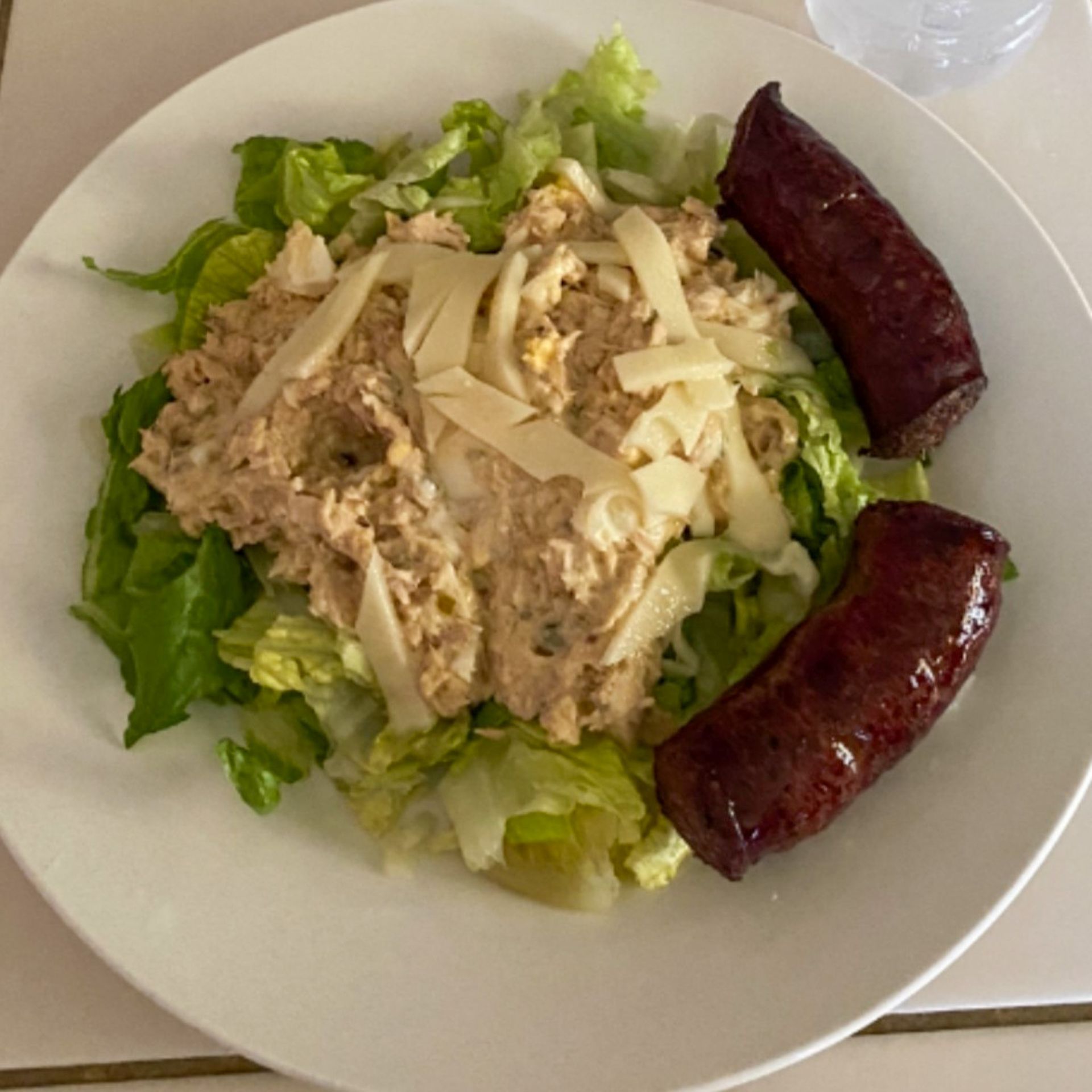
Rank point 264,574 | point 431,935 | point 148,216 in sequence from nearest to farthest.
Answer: point 431,935 < point 264,574 < point 148,216

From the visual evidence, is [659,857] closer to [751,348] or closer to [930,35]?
[751,348]

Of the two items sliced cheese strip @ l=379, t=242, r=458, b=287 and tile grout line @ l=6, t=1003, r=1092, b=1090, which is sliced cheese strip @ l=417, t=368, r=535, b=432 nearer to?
sliced cheese strip @ l=379, t=242, r=458, b=287

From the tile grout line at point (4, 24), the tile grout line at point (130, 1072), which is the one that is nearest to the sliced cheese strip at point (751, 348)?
the tile grout line at point (130, 1072)

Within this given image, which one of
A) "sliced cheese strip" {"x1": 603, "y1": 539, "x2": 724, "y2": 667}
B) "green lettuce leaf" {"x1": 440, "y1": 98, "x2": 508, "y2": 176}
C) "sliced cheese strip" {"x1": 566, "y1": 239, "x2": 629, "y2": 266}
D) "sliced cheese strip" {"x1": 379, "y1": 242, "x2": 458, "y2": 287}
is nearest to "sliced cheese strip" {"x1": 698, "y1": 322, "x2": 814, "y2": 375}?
"sliced cheese strip" {"x1": 566, "y1": 239, "x2": 629, "y2": 266}

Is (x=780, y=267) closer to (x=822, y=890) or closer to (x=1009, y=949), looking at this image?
(x=822, y=890)

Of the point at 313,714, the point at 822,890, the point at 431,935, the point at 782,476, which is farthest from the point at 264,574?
the point at 822,890
